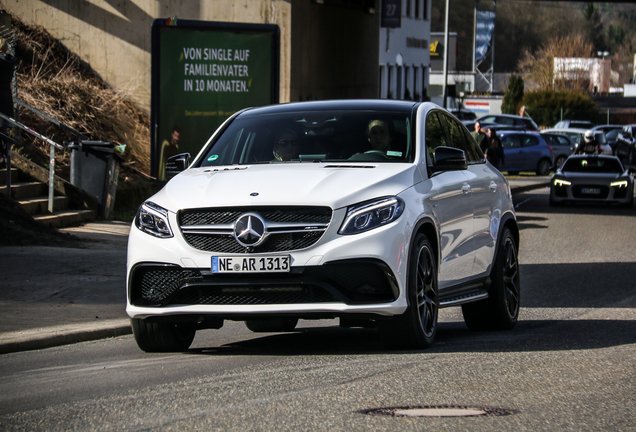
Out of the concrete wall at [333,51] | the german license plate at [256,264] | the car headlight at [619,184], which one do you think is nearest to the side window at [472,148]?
the german license plate at [256,264]

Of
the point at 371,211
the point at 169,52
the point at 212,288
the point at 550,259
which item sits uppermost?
the point at 169,52

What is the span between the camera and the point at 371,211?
672 cm

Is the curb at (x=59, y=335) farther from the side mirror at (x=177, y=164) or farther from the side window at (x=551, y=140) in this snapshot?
the side window at (x=551, y=140)

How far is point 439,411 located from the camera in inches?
213

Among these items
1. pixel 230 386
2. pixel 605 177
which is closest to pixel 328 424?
pixel 230 386

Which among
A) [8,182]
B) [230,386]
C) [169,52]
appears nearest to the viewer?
[230,386]

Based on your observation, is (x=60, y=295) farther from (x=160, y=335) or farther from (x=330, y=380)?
(x=330, y=380)

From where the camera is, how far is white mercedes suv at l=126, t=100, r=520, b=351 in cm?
665

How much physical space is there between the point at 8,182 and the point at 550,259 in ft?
25.1

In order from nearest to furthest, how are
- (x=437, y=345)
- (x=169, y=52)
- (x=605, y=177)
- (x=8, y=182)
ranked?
(x=437, y=345) → (x=8, y=182) → (x=169, y=52) → (x=605, y=177)

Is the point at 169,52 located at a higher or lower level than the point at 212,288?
higher

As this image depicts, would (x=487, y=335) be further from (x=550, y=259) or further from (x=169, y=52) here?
(x=169, y=52)

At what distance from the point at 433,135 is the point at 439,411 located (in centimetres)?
327

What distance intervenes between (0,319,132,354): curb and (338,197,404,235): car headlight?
9.21 ft
